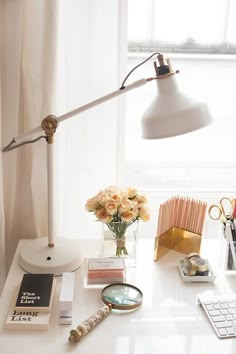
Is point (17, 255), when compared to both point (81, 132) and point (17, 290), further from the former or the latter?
point (81, 132)

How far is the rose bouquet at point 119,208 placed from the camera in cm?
119

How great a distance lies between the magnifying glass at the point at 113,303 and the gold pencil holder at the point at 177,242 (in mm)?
197

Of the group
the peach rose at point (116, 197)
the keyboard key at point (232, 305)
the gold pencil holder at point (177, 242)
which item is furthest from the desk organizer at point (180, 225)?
the keyboard key at point (232, 305)

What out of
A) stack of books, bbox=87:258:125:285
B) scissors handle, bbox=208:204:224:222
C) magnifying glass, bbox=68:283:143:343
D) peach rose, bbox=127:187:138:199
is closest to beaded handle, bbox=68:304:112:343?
magnifying glass, bbox=68:283:143:343

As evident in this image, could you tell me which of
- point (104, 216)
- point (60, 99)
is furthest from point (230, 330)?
point (60, 99)

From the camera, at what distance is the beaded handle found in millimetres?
943

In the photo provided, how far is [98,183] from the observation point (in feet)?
4.69

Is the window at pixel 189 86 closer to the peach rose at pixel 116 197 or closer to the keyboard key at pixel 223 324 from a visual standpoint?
the peach rose at pixel 116 197

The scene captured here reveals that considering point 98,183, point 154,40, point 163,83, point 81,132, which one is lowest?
point 98,183

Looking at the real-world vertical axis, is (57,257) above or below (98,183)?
below

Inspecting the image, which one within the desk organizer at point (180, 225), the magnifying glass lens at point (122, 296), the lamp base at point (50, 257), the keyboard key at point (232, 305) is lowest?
the keyboard key at point (232, 305)

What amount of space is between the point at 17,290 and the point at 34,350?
22 centimetres

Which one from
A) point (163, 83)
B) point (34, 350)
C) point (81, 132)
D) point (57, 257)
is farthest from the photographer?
point (81, 132)

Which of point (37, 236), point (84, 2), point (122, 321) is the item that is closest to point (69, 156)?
point (37, 236)
